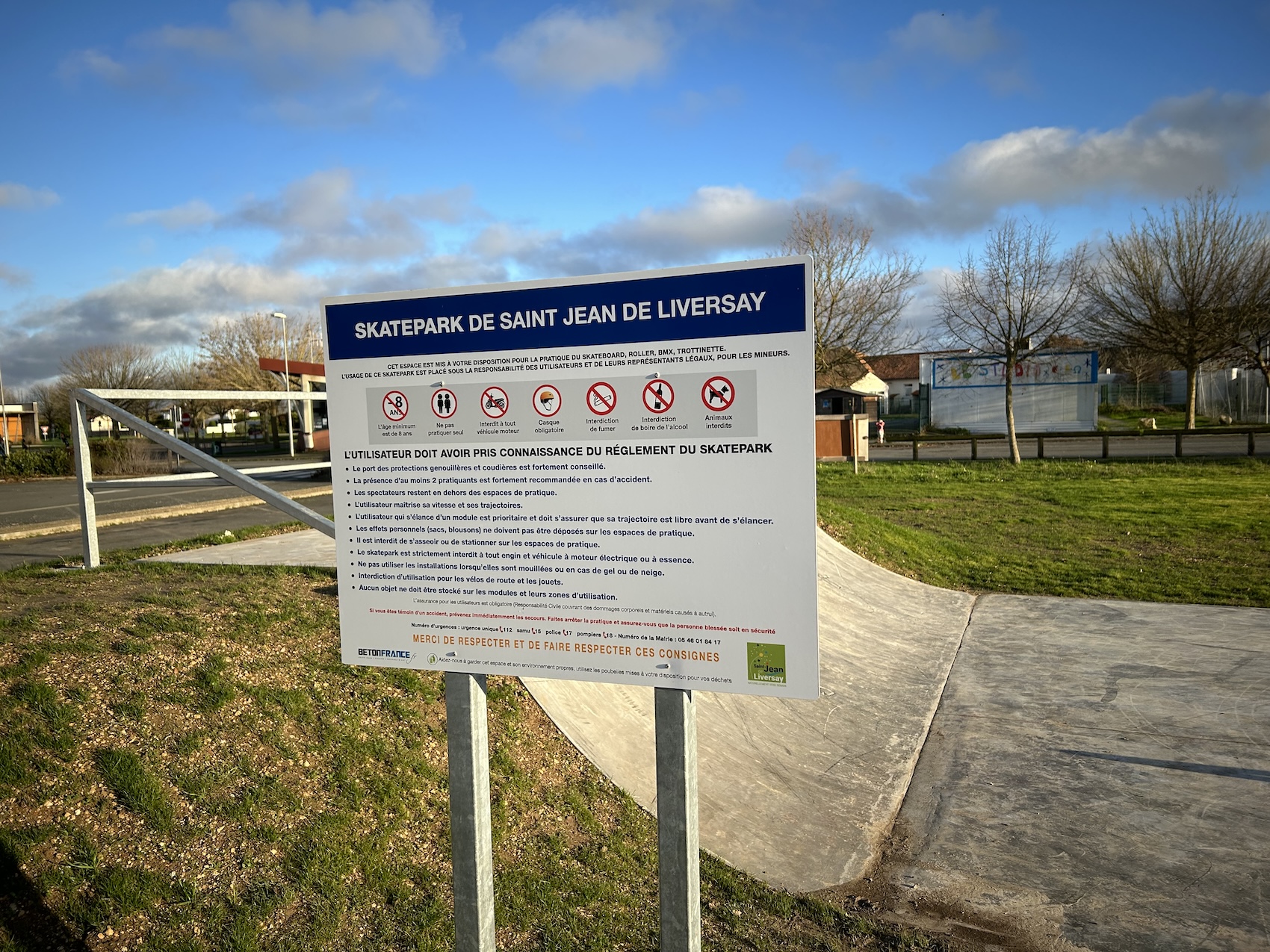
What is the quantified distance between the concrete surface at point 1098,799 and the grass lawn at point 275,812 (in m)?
0.67

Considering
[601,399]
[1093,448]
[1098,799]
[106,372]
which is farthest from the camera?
[106,372]

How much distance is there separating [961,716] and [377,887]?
4143 millimetres

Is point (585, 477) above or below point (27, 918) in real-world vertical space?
above

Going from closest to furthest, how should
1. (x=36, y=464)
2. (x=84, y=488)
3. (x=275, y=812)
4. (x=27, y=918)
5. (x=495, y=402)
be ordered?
(x=495, y=402), (x=27, y=918), (x=275, y=812), (x=84, y=488), (x=36, y=464)

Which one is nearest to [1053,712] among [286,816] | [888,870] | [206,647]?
[888,870]

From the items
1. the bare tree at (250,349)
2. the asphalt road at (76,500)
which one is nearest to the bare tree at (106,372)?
the bare tree at (250,349)

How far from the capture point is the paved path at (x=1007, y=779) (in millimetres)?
3771

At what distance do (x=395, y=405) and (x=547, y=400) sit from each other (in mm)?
476

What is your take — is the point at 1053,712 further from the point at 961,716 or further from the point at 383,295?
the point at 383,295

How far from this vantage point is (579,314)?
2289 mm

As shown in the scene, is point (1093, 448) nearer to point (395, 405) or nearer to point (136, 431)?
point (136, 431)

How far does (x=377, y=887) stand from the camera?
3.40 metres

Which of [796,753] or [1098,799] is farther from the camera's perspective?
[796,753]

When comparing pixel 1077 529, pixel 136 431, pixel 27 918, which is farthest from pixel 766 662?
pixel 1077 529
